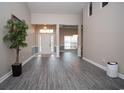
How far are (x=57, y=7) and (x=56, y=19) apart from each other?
1219 mm

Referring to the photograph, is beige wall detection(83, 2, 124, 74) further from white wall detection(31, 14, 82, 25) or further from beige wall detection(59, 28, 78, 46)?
beige wall detection(59, 28, 78, 46)

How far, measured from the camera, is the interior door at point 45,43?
11320 millimetres

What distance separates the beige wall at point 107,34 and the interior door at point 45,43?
228 inches

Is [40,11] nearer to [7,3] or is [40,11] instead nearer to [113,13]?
[7,3]

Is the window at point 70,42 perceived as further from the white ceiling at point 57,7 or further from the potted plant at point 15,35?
the potted plant at point 15,35

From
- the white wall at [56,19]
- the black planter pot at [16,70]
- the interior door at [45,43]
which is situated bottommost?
the black planter pot at [16,70]

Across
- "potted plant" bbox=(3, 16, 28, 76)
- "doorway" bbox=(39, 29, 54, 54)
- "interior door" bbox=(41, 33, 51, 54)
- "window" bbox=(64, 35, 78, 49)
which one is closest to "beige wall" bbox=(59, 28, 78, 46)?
"window" bbox=(64, 35, 78, 49)

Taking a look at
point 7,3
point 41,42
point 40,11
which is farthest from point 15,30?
point 41,42

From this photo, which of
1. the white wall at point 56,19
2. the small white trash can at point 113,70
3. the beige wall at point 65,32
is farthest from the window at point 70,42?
the small white trash can at point 113,70

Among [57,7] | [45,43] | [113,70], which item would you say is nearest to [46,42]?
[45,43]

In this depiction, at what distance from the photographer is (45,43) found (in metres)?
11.4

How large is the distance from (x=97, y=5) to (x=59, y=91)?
4533mm

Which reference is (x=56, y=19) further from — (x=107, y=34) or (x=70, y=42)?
(x=70, y=42)

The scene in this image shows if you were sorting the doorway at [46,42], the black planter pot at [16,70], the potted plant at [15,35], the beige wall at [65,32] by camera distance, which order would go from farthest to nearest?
the beige wall at [65,32]
the doorway at [46,42]
the black planter pot at [16,70]
the potted plant at [15,35]
